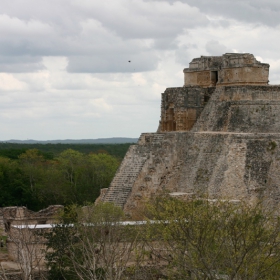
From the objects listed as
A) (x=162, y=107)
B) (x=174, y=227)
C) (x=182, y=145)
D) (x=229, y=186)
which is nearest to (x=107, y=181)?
(x=162, y=107)

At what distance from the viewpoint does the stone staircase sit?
25.8 meters

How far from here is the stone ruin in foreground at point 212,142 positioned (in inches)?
943

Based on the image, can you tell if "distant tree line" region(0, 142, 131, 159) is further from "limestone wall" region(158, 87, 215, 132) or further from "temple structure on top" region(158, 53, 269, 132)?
"limestone wall" region(158, 87, 215, 132)

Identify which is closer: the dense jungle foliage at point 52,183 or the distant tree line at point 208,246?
the distant tree line at point 208,246

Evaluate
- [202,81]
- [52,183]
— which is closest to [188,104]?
[202,81]

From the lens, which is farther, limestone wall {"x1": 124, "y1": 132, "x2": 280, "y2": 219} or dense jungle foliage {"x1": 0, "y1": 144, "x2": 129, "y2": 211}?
dense jungle foliage {"x1": 0, "y1": 144, "x2": 129, "y2": 211}

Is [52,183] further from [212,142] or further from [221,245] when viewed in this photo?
[221,245]

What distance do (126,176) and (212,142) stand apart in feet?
11.0

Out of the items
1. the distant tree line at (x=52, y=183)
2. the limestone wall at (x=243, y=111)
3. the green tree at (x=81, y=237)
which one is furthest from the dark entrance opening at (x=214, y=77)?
the distant tree line at (x=52, y=183)

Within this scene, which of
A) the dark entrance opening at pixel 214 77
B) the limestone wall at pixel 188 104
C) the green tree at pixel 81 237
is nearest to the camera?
the green tree at pixel 81 237

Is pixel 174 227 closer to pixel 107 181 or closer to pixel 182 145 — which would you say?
pixel 182 145

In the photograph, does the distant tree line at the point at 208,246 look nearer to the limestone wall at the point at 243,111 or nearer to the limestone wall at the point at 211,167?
the limestone wall at the point at 211,167

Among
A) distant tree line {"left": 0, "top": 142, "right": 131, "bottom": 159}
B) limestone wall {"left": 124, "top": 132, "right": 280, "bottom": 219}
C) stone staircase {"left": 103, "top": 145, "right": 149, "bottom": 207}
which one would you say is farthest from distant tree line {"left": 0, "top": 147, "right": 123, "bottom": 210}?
distant tree line {"left": 0, "top": 142, "right": 131, "bottom": 159}

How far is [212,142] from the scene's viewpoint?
83.8 ft
